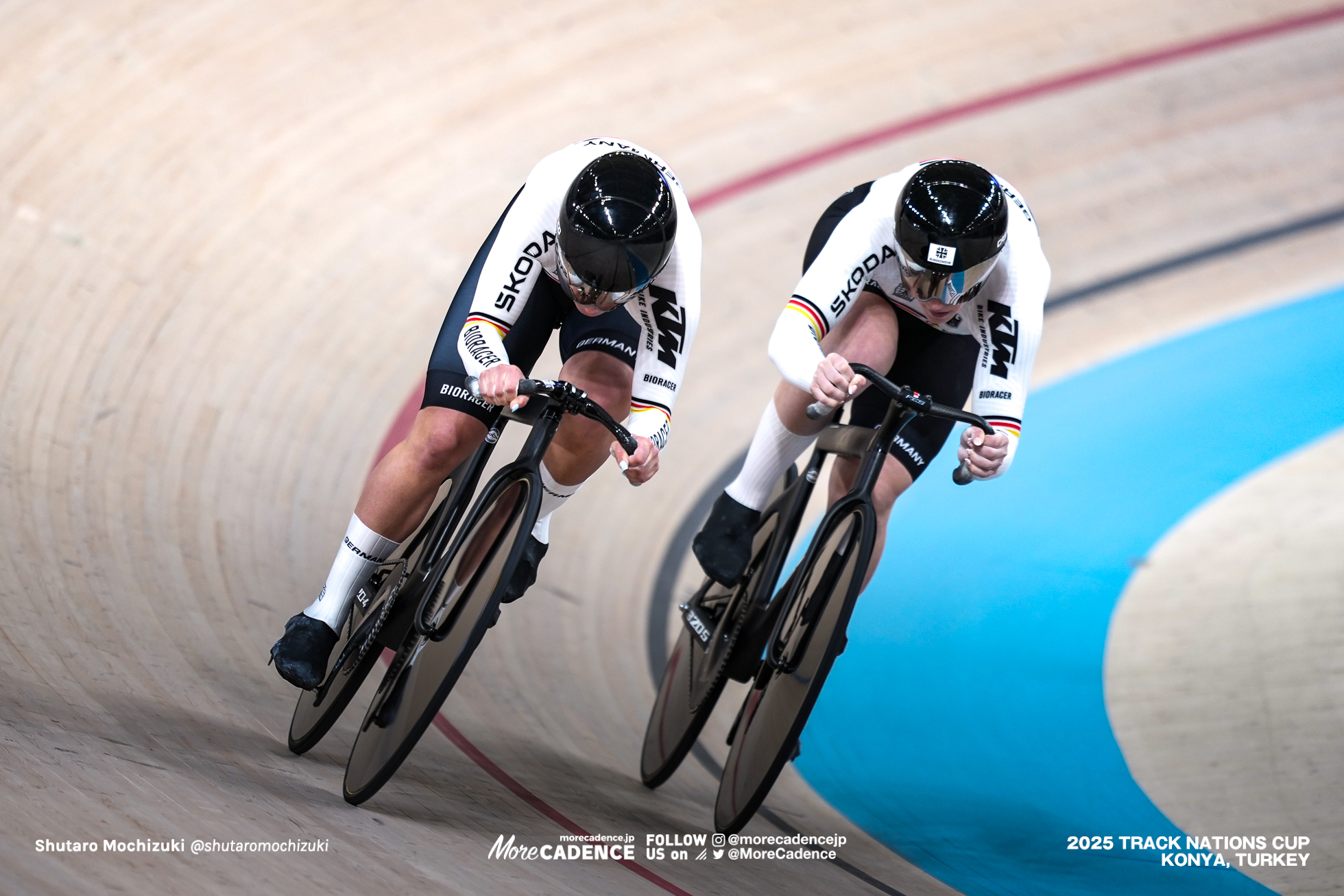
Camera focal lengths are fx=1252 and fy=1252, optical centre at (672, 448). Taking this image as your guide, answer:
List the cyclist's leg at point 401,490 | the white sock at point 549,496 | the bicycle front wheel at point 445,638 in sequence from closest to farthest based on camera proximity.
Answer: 1. the bicycle front wheel at point 445,638
2. the cyclist's leg at point 401,490
3. the white sock at point 549,496

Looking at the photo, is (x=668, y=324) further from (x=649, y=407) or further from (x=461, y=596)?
(x=461, y=596)

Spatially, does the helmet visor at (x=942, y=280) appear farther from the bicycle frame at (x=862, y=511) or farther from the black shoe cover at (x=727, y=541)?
the black shoe cover at (x=727, y=541)

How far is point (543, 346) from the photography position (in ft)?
9.25

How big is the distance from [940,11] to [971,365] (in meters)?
4.65

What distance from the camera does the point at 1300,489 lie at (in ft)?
15.2

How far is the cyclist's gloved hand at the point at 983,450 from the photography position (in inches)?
103

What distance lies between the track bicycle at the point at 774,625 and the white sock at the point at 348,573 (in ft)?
2.84

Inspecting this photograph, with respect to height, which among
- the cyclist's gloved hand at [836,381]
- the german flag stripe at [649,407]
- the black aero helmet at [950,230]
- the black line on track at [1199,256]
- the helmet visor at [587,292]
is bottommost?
the german flag stripe at [649,407]

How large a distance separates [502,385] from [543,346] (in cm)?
52

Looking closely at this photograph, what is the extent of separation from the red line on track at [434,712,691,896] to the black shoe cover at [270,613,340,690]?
527 mm

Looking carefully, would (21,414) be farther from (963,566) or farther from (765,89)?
(765,89)

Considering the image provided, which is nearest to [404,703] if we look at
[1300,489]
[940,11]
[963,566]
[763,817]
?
Result: [763,817]

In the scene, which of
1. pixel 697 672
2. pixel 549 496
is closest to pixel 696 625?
pixel 697 672

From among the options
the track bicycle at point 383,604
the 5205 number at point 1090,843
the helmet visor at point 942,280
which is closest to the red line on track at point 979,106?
the track bicycle at point 383,604
